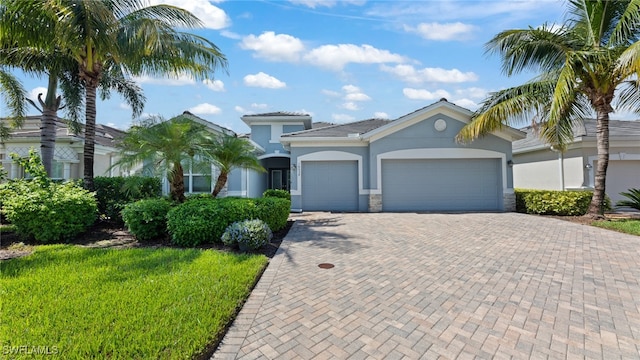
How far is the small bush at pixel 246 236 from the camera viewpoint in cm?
675

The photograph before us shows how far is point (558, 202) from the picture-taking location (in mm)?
12406

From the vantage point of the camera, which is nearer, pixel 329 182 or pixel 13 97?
pixel 13 97

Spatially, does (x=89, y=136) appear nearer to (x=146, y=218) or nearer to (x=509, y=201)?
(x=146, y=218)

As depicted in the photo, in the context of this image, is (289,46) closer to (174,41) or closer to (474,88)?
(174,41)

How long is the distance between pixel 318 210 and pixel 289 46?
26.1 ft

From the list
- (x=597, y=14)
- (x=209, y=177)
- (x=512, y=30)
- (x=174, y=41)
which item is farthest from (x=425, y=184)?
(x=174, y=41)

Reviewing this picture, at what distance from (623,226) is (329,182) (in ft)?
36.7

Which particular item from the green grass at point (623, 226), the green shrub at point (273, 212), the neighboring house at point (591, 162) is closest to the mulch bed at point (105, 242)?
the green shrub at point (273, 212)

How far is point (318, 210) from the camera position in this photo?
15.0 m

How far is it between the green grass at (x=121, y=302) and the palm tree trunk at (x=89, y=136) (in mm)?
4401

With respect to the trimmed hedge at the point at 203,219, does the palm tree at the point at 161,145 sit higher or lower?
higher

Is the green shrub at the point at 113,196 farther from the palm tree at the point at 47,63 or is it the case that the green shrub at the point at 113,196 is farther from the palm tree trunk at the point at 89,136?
the palm tree at the point at 47,63

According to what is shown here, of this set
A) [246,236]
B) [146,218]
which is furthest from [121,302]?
[146,218]

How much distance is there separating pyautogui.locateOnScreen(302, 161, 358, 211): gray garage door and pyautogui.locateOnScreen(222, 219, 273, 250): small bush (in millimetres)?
7947
